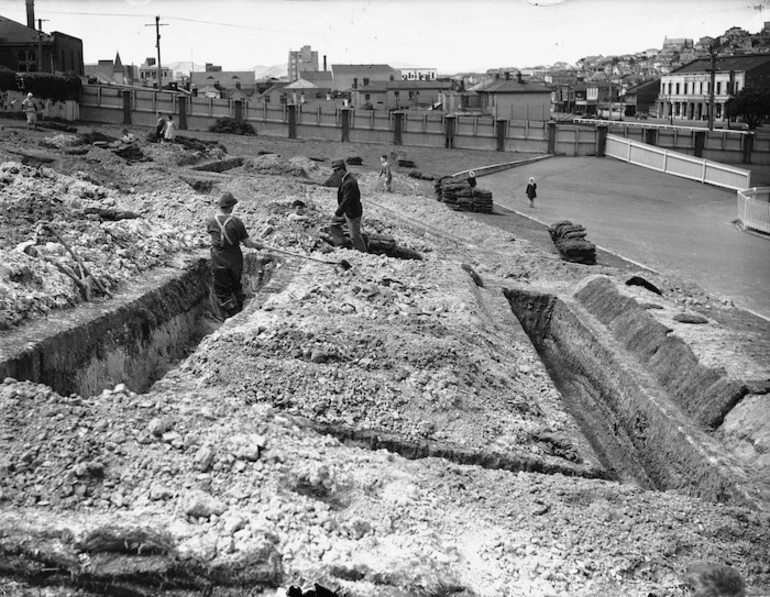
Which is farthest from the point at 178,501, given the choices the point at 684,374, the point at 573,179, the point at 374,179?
the point at 573,179

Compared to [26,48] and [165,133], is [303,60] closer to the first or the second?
[26,48]

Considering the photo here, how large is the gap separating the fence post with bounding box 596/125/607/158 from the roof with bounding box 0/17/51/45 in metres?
29.8

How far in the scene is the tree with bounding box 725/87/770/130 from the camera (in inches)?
2170

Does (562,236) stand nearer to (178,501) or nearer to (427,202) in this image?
(427,202)

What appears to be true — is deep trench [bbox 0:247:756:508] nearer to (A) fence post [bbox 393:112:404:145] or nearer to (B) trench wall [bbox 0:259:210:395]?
(B) trench wall [bbox 0:259:210:395]

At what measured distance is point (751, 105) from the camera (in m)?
55.4

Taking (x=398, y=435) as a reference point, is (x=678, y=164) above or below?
above

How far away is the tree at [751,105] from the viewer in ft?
181

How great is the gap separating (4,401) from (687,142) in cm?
3926

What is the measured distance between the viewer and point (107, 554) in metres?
5.51

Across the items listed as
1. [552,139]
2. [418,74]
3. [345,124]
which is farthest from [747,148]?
[418,74]

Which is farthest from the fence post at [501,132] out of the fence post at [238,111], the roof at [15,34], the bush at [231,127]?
the roof at [15,34]

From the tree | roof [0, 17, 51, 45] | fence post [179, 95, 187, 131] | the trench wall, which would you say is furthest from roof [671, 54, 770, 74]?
Answer: the trench wall

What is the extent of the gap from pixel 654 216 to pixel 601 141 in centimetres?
1532
